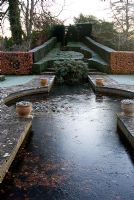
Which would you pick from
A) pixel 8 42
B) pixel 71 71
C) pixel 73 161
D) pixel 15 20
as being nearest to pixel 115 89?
pixel 71 71

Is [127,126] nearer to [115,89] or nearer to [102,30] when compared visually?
[115,89]

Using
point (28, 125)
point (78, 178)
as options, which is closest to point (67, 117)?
point (28, 125)

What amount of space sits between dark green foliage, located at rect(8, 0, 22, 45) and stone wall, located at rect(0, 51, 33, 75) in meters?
6.62

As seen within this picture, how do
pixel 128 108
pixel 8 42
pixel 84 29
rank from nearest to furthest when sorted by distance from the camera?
pixel 128 108, pixel 8 42, pixel 84 29

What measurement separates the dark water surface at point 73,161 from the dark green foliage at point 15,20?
554 inches

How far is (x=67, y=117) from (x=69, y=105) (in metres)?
1.43

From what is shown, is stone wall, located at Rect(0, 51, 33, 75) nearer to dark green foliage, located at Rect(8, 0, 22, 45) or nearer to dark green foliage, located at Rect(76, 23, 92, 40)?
dark green foliage, located at Rect(8, 0, 22, 45)

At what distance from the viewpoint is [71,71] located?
15609 mm

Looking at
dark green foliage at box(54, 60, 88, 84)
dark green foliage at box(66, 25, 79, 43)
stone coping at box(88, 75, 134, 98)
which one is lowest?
stone coping at box(88, 75, 134, 98)

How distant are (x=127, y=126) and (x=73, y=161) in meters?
1.80

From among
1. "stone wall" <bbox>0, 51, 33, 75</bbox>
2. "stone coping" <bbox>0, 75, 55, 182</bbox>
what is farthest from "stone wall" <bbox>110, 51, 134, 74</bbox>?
"stone coping" <bbox>0, 75, 55, 182</bbox>

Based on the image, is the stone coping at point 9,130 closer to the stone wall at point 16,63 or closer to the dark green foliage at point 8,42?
the stone wall at point 16,63

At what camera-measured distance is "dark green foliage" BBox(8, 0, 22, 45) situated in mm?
22375

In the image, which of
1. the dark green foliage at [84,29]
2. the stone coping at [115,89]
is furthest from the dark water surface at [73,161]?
the dark green foliage at [84,29]
